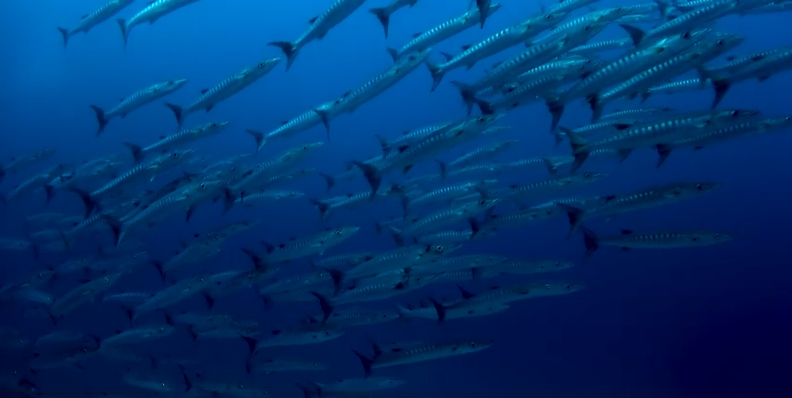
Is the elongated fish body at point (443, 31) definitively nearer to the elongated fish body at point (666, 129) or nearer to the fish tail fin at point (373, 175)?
the fish tail fin at point (373, 175)

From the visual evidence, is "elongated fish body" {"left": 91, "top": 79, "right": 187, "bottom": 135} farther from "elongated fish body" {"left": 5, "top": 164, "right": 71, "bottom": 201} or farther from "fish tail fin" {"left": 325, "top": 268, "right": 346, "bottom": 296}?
"fish tail fin" {"left": 325, "top": 268, "right": 346, "bottom": 296}

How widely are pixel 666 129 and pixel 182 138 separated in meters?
5.17

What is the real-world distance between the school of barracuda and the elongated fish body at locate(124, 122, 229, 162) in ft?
0.07

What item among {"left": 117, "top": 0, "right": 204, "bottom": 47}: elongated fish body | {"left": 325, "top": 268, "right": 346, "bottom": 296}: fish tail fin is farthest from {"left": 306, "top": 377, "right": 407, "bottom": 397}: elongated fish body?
{"left": 117, "top": 0, "right": 204, "bottom": 47}: elongated fish body

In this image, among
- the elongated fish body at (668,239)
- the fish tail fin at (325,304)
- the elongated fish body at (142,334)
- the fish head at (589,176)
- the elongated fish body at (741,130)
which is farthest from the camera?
the elongated fish body at (142,334)

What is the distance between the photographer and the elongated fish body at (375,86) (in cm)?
537

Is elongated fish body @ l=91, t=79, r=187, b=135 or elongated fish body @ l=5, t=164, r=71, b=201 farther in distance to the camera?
elongated fish body @ l=5, t=164, r=71, b=201

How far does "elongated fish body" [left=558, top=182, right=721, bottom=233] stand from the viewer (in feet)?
16.4

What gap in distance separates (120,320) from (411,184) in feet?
48.3

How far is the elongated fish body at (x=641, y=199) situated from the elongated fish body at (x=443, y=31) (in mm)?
1885

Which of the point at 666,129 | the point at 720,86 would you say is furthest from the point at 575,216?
the point at 720,86

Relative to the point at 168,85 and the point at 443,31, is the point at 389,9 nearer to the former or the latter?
the point at 443,31

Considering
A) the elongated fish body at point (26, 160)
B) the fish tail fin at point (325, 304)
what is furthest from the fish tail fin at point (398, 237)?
the elongated fish body at point (26, 160)

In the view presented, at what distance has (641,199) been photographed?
517 centimetres
